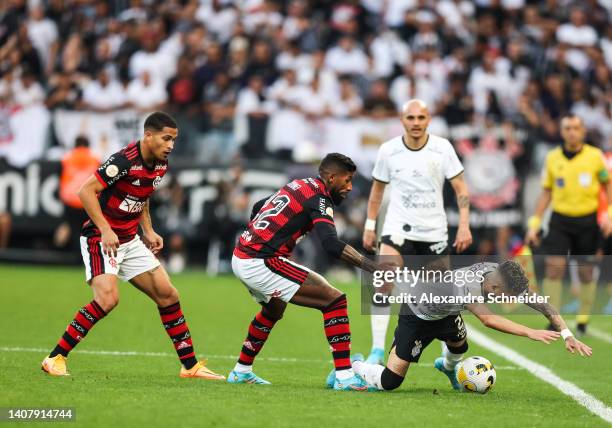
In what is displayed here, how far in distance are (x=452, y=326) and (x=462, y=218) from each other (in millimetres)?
1873

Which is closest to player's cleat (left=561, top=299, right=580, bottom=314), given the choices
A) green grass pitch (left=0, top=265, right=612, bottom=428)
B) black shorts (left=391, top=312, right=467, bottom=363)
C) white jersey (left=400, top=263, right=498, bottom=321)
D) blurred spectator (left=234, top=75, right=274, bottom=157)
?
green grass pitch (left=0, top=265, right=612, bottom=428)

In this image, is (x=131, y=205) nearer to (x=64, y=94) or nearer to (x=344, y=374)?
(x=344, y=374)

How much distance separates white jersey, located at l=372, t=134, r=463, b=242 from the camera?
11.1 meters

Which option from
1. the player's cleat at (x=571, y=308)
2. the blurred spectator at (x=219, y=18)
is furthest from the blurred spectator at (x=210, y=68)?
the player's cleat at (x=571, y=308)

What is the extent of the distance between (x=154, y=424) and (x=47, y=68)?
59.9ft

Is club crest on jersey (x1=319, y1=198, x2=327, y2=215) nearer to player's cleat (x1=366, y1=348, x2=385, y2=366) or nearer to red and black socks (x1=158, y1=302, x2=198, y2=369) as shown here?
red and black socks (x1=158, y1=302, x2=198, y2=369)

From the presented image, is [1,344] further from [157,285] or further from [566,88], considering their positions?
[566,88]

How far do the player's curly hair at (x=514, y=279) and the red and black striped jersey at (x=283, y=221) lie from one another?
4.88ft

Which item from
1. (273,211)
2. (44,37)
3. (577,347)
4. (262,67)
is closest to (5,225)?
(44,37)

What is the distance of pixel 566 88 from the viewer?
919 inches

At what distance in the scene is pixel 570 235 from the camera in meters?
14.1

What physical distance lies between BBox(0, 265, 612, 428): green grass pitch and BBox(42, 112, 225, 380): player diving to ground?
318 millimetres

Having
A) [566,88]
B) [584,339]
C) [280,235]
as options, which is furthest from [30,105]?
[280,235]

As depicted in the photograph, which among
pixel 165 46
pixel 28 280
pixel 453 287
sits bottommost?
pixel 28 280
